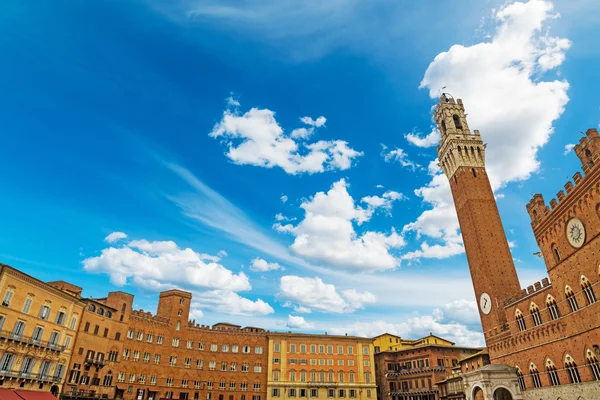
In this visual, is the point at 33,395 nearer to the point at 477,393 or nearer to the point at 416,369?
the point at 477,393

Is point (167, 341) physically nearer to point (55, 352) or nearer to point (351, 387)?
point (55, 352)

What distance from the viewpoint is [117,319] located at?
61438mm

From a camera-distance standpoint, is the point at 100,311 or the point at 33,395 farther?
the point at 100,311

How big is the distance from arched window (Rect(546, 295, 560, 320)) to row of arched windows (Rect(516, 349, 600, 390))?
360 centimetres

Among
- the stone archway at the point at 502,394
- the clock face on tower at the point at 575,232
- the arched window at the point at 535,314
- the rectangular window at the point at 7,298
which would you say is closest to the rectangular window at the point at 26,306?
the rectangular window at the point at 7,298

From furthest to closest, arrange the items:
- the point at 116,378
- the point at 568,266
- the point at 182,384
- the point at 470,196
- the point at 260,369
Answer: the point at 260,369 → the point at 182,384 → the point at 116,378 → the point at 470,196 → the point at 568,266

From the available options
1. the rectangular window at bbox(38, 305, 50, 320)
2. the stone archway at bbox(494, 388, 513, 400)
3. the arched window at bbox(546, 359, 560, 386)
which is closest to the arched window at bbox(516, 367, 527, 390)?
the stone archway at bbox(494, 388, 513, 400)

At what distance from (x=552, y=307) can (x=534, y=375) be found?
7439mm

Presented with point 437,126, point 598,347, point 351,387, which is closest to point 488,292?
point 598,347

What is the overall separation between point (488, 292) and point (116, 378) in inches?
2194

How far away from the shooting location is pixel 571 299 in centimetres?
3262

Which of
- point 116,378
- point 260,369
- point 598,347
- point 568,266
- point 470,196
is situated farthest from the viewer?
point 260,369

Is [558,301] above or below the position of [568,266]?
below

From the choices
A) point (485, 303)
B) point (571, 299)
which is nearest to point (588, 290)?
point (571, 299)
